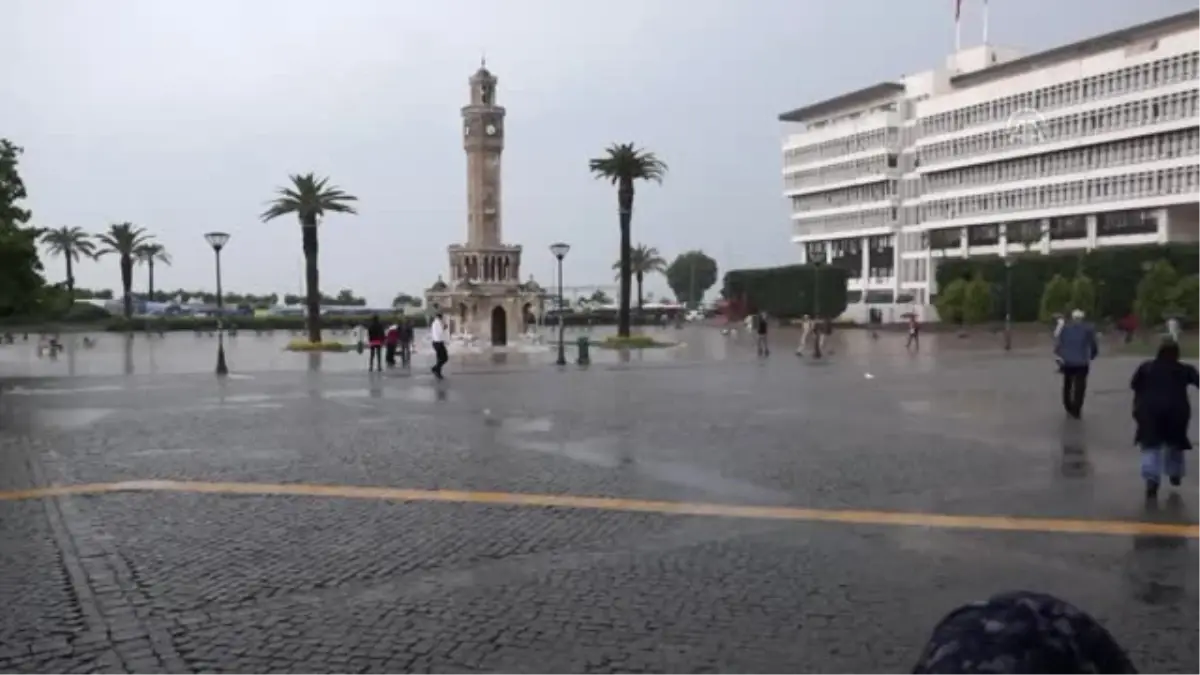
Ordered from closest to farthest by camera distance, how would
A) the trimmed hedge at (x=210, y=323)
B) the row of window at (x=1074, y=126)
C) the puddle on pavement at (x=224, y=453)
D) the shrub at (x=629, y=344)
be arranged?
1. the puddle on pavement at (x=224, y=453)
2. the shrub at (x=629, y=344)
3. the row of window at (x=1074, y=126)
4. the trimmed hedge at (x=210, y=323)

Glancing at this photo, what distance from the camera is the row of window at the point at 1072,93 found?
78.2 meters

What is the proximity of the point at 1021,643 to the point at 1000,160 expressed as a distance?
101m

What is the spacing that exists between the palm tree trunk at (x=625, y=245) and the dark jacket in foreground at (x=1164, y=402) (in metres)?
46.0

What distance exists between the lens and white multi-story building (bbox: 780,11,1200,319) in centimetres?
7969

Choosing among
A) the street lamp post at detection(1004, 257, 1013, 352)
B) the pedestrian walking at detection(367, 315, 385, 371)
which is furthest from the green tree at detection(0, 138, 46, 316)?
the street lamp post at detection(1004, 257, 1013, 352)

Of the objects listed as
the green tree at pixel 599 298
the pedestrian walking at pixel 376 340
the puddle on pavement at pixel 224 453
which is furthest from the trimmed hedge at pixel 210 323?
the puddle on pavement at pixel 224 453

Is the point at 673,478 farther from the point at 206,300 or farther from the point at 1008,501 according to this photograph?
the point at 206,300

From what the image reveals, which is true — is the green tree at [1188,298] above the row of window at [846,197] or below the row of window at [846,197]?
below

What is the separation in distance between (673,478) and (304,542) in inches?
177

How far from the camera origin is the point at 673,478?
11984 mm

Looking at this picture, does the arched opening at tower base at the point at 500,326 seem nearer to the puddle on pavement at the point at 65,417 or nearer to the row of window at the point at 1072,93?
the puddle on pavement at the point at 65,417

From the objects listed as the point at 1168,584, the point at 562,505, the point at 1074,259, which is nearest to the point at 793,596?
the point at 1168,584

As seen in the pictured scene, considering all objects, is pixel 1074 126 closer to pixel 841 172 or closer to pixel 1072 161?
pixel 1072 161

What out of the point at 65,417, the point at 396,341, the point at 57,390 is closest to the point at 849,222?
the point at 396,341
